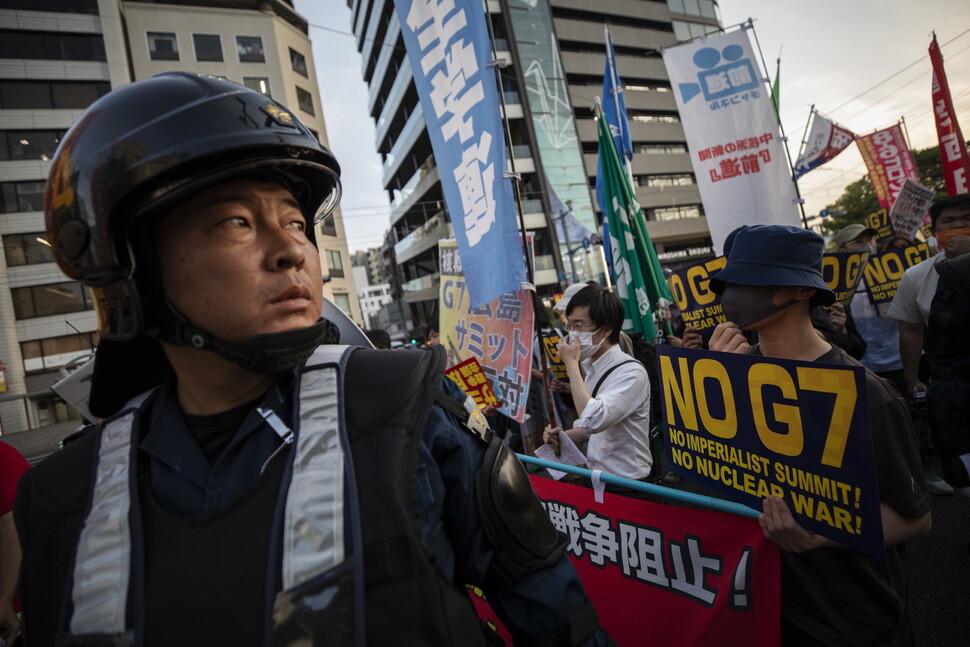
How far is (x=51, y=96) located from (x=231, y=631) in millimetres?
35106

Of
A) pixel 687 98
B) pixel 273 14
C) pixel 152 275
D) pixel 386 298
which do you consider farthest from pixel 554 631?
pixel 386 298

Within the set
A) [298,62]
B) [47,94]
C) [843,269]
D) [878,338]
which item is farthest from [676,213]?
[47,94]

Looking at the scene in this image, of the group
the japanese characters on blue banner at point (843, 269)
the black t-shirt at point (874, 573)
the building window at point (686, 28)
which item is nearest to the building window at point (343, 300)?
the japanese characters on blue banner at point (843, 269)

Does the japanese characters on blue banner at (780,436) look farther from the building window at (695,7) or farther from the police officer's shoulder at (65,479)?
the building window at (695,7)

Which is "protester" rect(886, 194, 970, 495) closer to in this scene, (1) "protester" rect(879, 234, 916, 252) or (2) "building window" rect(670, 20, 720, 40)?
(1) "protester" rect(879, 234, 916, 252)

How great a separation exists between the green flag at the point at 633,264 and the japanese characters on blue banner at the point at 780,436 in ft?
9.48

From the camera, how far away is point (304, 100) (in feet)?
104

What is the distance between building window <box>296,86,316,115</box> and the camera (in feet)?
102

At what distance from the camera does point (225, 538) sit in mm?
Result: 928

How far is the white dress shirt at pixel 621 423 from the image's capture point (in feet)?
8.99

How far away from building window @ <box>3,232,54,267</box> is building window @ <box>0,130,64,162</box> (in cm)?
407

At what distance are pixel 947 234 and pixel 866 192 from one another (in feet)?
157

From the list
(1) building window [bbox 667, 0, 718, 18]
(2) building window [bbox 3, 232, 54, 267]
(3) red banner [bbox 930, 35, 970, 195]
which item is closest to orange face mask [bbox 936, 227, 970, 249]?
(3) red banner [bbox 930, 35, 970, 195]

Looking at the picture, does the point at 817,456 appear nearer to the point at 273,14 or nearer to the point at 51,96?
the point at 51,96
